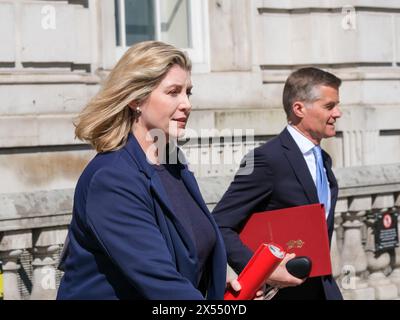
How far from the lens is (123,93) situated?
3.78 metres

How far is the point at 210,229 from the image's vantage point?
12.8 ft

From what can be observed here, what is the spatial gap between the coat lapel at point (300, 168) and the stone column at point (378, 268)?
10.1ft

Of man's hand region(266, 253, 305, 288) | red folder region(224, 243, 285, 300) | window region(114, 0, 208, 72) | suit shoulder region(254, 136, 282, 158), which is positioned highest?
window region(114, 0, 208, 72)

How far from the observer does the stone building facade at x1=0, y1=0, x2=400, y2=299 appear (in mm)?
8453

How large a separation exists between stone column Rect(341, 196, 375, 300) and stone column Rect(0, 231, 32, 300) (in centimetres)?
276

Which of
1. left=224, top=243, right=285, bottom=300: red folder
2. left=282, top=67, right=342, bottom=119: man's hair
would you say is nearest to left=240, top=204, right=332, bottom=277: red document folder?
left=282, top=67, right=342, bottom=119: man's hair

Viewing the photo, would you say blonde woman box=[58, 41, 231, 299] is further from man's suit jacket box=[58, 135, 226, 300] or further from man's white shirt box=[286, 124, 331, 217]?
man's white shirt box=[286, 124, 331, 217]

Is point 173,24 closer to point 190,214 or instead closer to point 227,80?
point 227,80

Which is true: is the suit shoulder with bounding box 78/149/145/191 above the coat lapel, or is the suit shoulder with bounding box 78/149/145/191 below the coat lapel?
above

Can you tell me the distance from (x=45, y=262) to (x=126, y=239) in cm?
282

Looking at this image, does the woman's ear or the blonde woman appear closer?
the blonde woman

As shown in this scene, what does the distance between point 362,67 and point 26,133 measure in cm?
420

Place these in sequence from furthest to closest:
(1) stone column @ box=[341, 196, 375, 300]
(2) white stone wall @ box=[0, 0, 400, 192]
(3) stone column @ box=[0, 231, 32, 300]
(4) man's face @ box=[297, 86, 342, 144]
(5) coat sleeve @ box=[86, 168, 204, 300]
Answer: (2) white stone wall @ box=[0, 0, 400, 192]
(1) stone column @ box=[341, 196, 375, 300]
(3) stone column @ box=[0, 231, 32, 300]
(4) man's face @ box=[297, 86, 342, 144]
(5) coat sleeve @ box=[86, 168, 204, 300]
